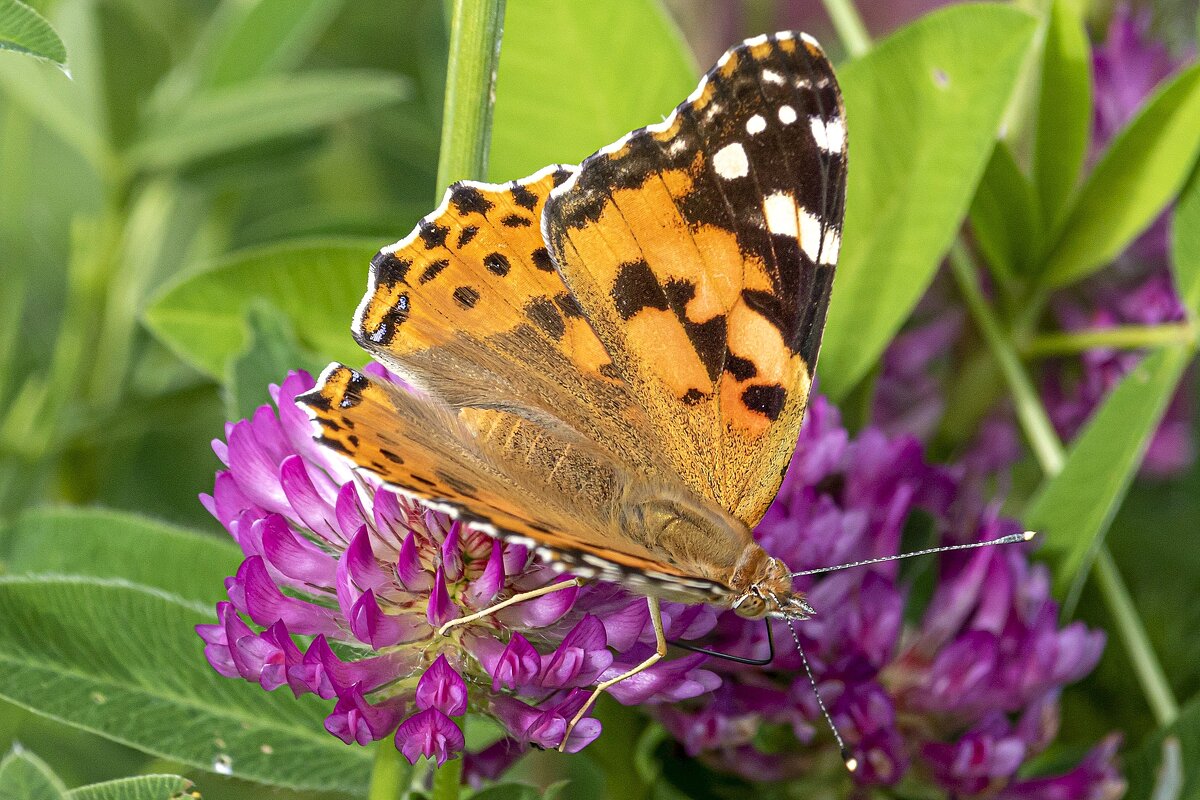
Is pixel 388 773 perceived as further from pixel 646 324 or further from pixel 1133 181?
pixel 1133 181

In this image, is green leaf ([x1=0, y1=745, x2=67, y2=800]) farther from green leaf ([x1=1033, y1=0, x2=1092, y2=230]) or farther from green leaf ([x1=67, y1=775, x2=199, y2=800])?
green leaf ([x1=1033, y1=0, x2=1092, y2=230])

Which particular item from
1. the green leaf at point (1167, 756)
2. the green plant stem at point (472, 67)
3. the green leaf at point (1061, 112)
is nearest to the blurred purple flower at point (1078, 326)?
the green leaf at point (1061, 112)

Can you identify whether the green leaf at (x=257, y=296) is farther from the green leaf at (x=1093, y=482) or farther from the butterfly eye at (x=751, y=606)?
the green leaf at (x=1093, y=482)

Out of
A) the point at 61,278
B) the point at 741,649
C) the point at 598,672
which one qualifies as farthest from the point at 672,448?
the point at 61,278

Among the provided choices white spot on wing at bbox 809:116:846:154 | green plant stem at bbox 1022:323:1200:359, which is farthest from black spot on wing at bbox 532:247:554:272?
green plant stem at bbox 1022:323:1200:359

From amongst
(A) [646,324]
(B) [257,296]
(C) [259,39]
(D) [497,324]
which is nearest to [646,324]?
(A) [646,324]

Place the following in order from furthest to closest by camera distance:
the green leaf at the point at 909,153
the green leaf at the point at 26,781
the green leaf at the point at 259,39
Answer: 1. the green leaf at the point at 259,39
2. the green leaf at the point at 909,153
3. the green leaf at the point at 26,781

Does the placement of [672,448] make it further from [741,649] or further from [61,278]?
[61,278]
